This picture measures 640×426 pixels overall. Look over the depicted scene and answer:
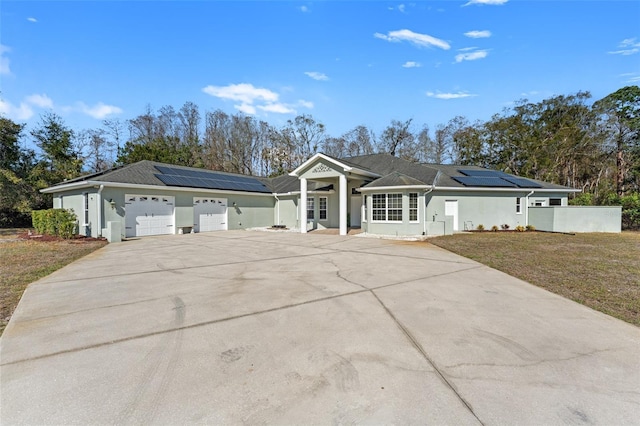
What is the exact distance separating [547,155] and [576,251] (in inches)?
1049

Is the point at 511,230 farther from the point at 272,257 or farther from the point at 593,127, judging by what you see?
the point at 593,127

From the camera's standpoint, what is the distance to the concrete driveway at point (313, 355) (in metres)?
2.50

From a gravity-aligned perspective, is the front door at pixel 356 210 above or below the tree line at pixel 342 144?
below

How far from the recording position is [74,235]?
15070 millimetres

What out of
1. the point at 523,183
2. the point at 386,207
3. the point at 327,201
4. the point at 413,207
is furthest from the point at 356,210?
the point at 523,183

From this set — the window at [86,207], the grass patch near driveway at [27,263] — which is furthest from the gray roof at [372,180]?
the grass patch near driveway at [27,263]

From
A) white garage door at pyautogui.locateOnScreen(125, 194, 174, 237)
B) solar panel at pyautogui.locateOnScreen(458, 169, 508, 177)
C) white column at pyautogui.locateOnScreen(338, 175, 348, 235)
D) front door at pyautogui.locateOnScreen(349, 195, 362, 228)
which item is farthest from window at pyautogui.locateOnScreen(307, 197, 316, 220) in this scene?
solar panel at pyautogui.locateOnScreen(458, 169, 508, 177)

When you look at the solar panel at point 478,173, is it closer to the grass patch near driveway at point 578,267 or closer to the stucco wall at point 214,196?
the grass patch near driveway at point 578,267

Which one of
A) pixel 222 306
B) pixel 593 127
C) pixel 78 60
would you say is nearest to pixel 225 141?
pixel 78 60

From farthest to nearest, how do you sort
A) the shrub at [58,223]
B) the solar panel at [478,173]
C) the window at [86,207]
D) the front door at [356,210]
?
1. the front door at [356,210]
2. the solar panel at [478,173]
3. the window at [86,207]
4. the shrub at [58,223]

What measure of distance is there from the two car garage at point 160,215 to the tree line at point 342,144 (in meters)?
Result: 11.2

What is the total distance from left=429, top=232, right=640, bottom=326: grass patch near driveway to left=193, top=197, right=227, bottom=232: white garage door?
14559 mm

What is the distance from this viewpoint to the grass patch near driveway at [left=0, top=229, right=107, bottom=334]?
5.54 metres

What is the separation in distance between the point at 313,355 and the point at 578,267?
8685 millimetres
